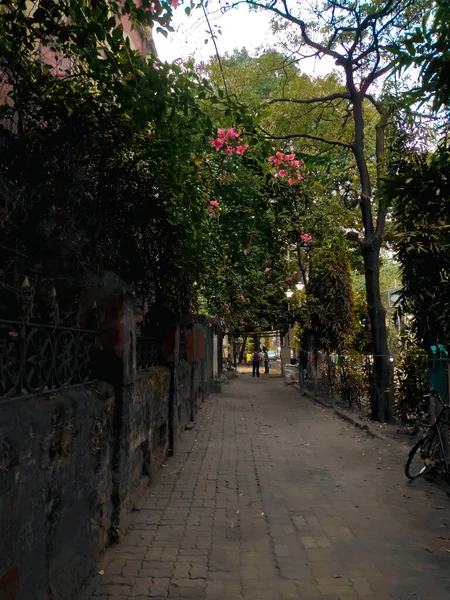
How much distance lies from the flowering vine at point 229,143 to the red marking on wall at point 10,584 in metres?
6.57

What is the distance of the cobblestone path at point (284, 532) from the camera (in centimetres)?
441

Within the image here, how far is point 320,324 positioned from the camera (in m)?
21.5

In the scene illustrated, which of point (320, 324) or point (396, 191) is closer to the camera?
point (396, 191)

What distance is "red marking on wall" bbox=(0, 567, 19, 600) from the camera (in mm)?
2912

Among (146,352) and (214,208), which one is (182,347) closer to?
(214,208)

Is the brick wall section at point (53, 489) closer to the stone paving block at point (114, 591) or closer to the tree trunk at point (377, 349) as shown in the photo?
the stone paving block at point (114, 591)

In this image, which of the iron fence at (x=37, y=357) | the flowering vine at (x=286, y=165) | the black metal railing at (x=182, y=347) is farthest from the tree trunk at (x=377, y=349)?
the iron fence at (x=37, y=357)

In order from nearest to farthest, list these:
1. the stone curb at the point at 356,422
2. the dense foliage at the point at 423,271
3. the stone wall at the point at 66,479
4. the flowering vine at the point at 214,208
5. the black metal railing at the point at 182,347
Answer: the stone wall at the point at 66,479
the flowering vine at the point at 214,208
the dense foliage at the point at 423,271
the stone curb at the point at 356,422
the black metal railing at the point at 182,347

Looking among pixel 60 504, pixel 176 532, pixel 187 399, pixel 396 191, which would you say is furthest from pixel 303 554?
pixel 187 399

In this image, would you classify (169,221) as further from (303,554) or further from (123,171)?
(303,554)

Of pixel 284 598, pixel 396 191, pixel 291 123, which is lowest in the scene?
pixel 284 598

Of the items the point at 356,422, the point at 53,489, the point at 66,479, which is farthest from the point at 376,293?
the point at 53,489

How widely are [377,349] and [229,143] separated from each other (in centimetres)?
751

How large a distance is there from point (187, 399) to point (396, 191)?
8.38m
